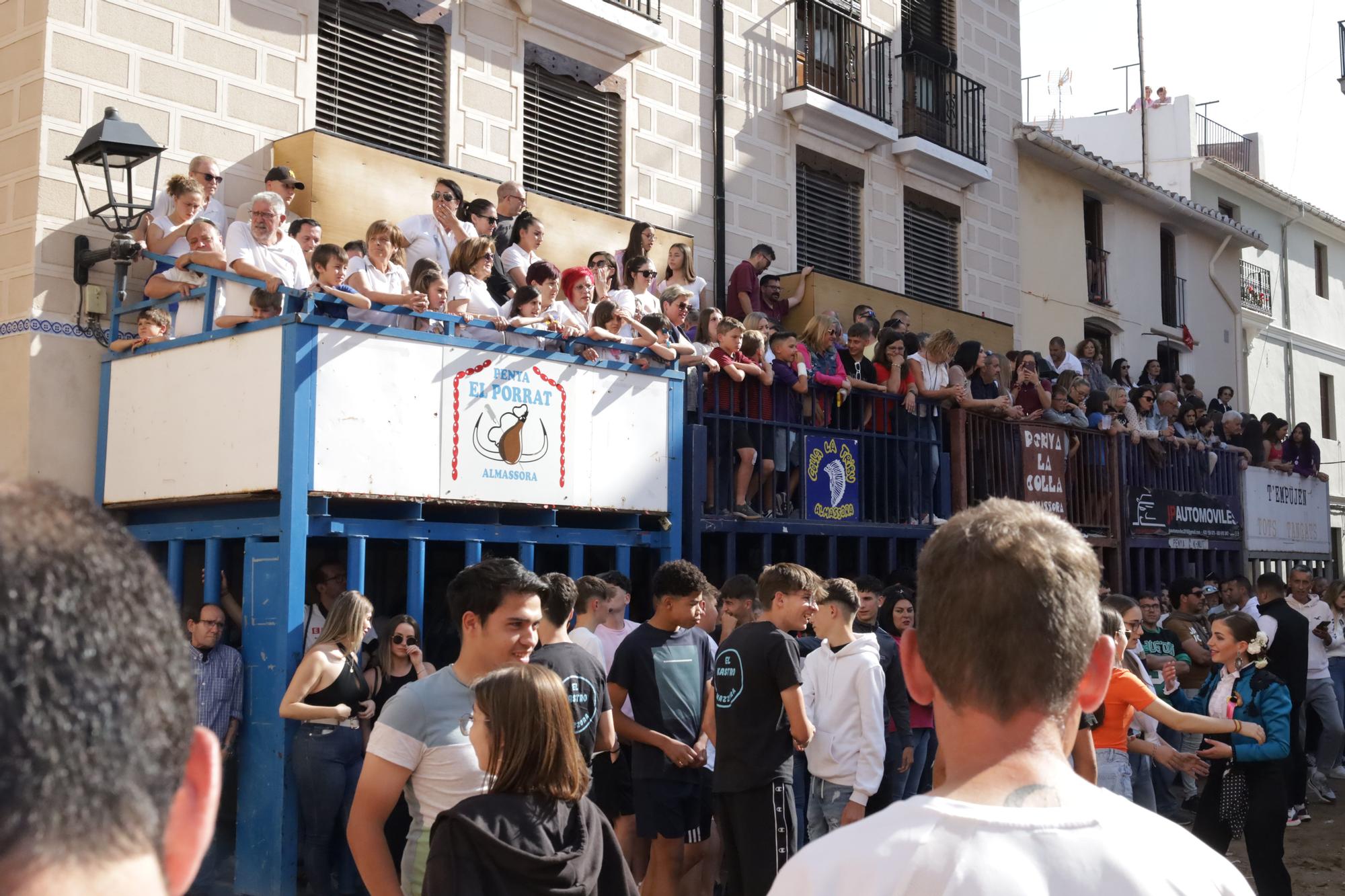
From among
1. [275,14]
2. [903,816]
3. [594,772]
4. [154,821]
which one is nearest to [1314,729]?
[594,772]

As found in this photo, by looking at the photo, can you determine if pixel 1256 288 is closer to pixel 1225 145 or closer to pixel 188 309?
pixel 1225 145

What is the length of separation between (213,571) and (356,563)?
3.15 ft

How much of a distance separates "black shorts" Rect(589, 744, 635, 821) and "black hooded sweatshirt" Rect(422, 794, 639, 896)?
4234mm

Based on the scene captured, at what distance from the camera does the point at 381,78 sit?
1195cm

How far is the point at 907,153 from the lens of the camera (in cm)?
1770

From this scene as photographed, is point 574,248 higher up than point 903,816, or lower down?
higher up

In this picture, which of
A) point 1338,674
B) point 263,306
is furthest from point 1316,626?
point 263,306

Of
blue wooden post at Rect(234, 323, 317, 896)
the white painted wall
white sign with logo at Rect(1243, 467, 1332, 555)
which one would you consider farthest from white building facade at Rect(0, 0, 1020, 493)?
white sign with logo at Rect(1243, 467, 1332, 555)

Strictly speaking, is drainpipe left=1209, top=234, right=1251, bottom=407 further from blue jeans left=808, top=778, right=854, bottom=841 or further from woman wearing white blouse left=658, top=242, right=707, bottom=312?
blue jeans left=808, top=778, right=854, bottom=841

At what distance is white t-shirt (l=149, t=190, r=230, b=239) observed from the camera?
31.4 feet

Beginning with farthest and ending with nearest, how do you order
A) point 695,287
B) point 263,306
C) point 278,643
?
1. point 695,287
2. point 263,306
3. point 278,643

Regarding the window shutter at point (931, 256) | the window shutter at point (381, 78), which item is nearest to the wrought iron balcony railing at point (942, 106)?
the window shutter at point (931, 256)

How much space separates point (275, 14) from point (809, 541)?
637cm

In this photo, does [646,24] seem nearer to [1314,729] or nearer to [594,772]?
[594,772]
